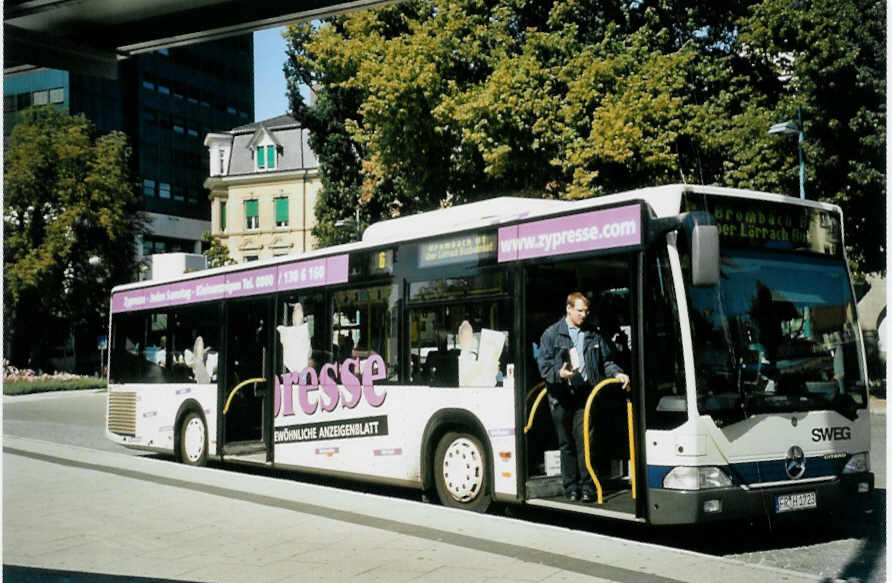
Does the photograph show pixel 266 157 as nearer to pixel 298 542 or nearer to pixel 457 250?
pixel 457 250

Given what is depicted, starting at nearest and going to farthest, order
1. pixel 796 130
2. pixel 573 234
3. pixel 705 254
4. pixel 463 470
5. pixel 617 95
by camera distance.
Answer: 1. pixel 705 254
2. pixel 573 234
3. pixel 463 470
4. pixel 796 130
5. pixel 617 95

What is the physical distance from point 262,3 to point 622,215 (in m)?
3.45

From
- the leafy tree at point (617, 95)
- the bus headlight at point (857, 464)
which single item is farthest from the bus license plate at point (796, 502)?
the leafy tree at point (617, 95)

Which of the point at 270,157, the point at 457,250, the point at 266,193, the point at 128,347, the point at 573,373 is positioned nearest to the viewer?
the point at 573,373

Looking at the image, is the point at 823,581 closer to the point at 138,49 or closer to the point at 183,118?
the point at 138,49

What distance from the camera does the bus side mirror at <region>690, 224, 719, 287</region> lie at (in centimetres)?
697

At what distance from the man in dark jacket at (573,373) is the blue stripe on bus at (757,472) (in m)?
0.87

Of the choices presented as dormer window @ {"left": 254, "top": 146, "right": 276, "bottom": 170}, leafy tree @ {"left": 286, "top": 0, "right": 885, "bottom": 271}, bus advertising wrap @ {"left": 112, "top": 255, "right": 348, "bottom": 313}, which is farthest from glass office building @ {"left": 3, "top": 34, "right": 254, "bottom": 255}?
bus advertising wrap @ {"left": 112, "top": 255, "right": 348, "bottom": 313}

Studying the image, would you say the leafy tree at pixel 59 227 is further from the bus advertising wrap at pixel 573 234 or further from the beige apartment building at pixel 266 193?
the bus advertising wrap at pixel 573 234

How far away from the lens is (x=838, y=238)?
8.28m

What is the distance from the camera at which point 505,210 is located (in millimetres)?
9609

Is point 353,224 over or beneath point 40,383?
over

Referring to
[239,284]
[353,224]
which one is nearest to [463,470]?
[239,284]

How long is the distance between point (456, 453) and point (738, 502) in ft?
9.96
